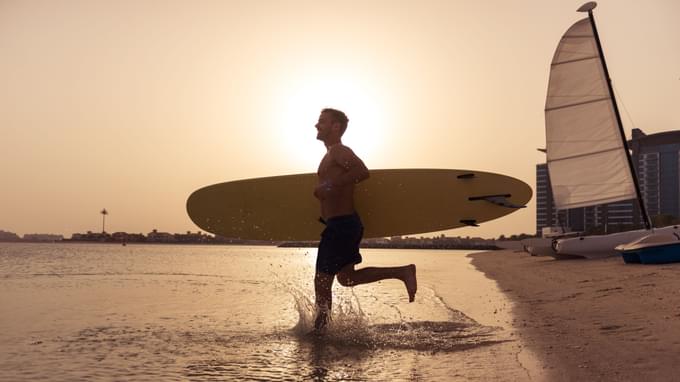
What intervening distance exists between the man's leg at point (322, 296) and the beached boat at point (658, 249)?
10.8 m

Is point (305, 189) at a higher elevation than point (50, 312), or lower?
higher

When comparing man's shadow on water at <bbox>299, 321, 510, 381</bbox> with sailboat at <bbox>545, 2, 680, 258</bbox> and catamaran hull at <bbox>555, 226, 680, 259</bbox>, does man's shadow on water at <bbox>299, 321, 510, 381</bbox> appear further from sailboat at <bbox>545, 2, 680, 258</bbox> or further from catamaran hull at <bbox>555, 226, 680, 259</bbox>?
sailboat at <bbox>545, 2, 680, 258</bbox>

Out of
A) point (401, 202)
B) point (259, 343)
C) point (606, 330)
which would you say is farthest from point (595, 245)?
point (259, 343)

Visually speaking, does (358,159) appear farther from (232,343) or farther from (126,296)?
(126,296)

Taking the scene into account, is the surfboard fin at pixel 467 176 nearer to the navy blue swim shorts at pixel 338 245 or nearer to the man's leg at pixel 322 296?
the navy blue swim shorts at pixel 338 245

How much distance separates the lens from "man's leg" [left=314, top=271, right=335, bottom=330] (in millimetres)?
5445

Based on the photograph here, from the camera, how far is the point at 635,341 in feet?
15.3

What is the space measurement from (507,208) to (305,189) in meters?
2.22

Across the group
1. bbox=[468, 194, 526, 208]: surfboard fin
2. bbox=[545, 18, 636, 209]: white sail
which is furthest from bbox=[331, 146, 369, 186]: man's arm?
bbox=[545, 18, 636, 209]: white sail

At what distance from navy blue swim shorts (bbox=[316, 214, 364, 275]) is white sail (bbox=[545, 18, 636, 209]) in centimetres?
1630

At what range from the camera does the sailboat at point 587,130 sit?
64.5 ft

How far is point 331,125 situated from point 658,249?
36.0ft

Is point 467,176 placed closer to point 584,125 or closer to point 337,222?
point 337,222

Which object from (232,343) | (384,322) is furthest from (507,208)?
(232,343)
